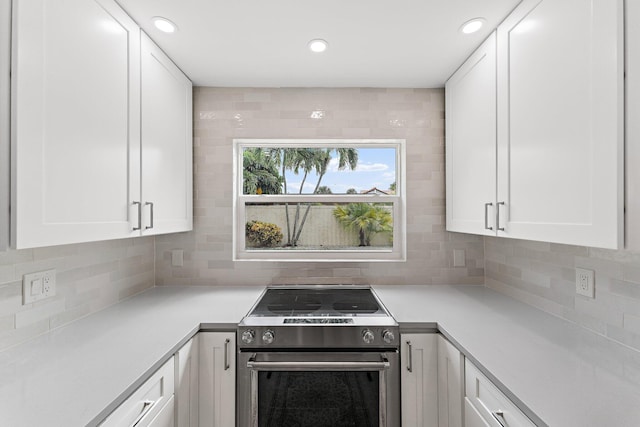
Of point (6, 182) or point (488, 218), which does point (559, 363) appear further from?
point (6, 182)

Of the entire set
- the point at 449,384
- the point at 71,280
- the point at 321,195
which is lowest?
the point at 449,384

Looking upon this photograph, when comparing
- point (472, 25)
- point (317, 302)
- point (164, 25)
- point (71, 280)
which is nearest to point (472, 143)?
point (472, 25)

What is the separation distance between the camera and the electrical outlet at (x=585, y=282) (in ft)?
4.64

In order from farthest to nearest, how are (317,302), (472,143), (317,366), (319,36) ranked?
(317,302)
(472,143)
(319,36)
(317,366)

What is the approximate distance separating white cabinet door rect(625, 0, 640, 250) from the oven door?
1.05 m

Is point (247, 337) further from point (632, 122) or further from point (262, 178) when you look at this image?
point (632, 122)

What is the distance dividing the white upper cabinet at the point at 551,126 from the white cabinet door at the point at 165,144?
1.64 meters

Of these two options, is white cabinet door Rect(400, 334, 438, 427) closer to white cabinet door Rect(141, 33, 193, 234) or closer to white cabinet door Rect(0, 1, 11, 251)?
white cabinet door Rect(141, 33, 193, 234)

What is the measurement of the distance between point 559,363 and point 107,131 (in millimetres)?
1827

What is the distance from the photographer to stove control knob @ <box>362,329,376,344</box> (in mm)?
1566

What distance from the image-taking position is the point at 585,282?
57.0 inches

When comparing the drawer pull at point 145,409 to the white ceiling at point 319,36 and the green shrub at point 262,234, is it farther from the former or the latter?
the white ceiling at point 319,36

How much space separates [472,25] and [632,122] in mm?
929

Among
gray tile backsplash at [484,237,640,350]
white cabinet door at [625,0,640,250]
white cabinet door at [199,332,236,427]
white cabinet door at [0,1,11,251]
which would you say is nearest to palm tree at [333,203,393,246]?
gray tile backsplash at [484,237,640,350]
